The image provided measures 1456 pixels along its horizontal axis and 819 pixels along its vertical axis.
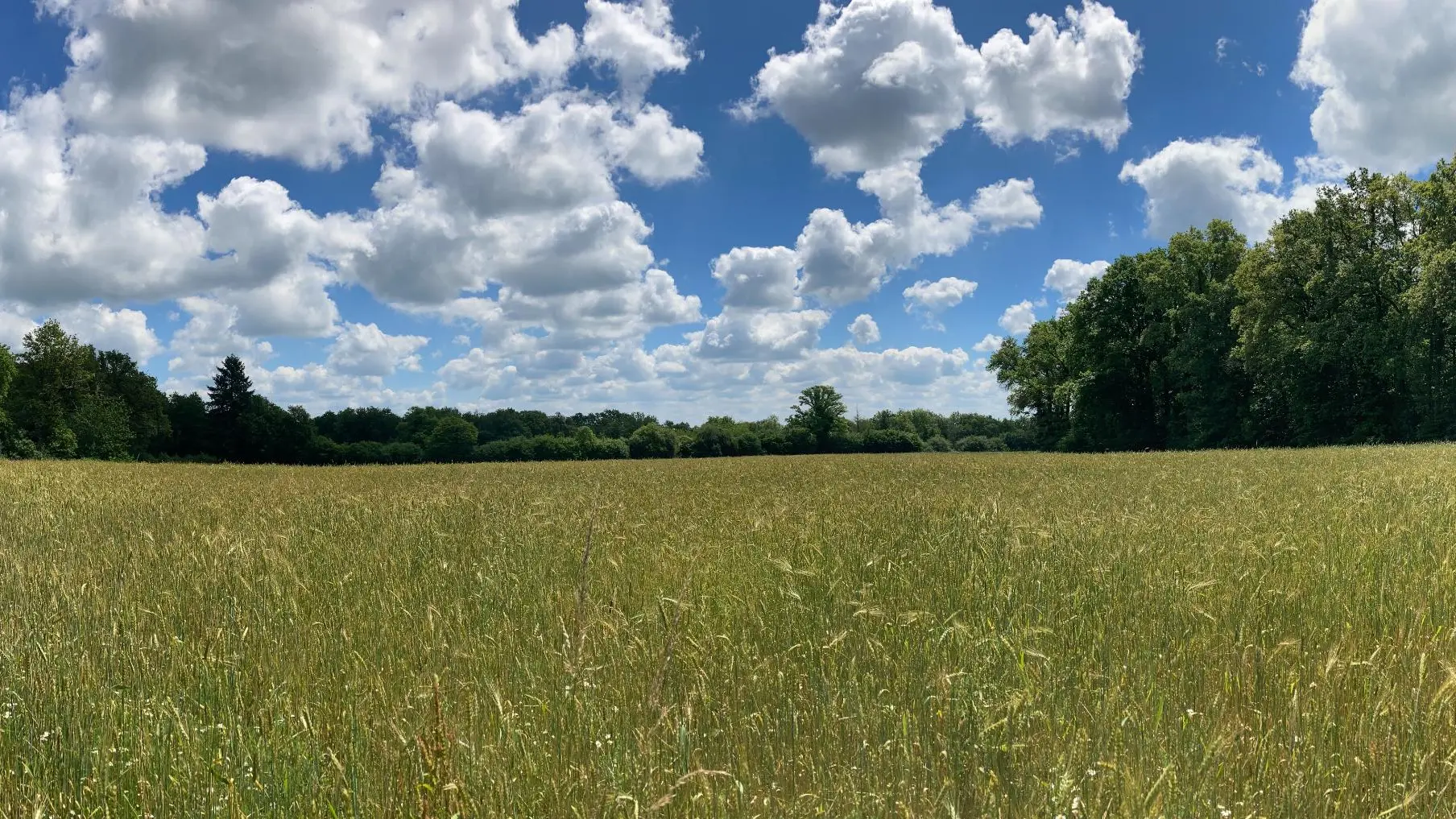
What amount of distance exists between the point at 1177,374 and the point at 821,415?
49387 mm

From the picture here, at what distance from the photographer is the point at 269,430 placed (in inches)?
2830

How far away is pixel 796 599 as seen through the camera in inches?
163

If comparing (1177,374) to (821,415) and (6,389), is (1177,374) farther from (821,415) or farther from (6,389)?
(6,389)

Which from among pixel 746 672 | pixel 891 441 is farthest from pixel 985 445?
pixel 746 672

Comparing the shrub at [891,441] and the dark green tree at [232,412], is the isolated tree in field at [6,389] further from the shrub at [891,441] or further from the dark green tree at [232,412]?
the shrub at [891,441]

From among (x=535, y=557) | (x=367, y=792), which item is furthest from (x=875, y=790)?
(x=535, y=557)

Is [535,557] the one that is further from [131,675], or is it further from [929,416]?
[929,416]

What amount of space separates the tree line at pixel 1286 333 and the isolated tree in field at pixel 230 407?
7704 cm

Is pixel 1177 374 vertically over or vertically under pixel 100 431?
over

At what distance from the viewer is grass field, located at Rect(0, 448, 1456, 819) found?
224 cm

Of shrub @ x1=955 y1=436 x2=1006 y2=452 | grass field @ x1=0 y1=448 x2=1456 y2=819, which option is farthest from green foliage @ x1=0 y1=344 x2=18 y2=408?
shrub @ x1=955 y1=436 x2=1006 y2=452

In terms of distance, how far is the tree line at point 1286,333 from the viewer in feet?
106

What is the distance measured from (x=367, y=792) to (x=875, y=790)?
5.17 feet

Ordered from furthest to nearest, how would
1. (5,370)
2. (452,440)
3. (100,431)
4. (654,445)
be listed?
(452,440)
(654,445)
(100,431)
(5,370)
